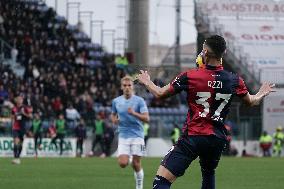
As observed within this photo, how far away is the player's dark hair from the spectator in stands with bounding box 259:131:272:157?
33.6 meters

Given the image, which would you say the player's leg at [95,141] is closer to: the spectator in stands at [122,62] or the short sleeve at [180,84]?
the spectator in stands at [122,62]

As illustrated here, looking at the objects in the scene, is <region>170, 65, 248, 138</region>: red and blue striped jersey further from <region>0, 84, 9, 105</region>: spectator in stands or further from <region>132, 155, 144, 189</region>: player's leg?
<region>0, 84, 9, 105</region>: spectator in stands

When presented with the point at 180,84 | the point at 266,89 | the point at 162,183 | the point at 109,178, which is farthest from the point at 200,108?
the point at 109,178

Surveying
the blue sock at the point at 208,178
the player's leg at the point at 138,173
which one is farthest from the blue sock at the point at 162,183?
the player's leg at the point at 138,173

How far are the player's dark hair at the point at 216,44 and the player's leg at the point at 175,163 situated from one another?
1.03 meters

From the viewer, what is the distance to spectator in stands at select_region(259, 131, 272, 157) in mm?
43188

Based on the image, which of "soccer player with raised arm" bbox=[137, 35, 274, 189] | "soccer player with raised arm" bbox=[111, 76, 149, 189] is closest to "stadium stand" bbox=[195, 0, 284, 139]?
"soccer player with raised arm" bbox=[111, 76, 149, 189]

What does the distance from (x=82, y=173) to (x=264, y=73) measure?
83.2ft

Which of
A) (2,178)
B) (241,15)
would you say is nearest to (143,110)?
(2,178)

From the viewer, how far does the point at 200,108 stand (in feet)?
33.4

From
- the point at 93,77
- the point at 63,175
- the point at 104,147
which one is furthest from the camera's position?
the point at 93,77

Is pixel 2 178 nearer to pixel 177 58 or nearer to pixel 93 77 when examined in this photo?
pixel 93 77

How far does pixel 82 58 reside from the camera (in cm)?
4703

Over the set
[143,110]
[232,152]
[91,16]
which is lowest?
[232,152]
